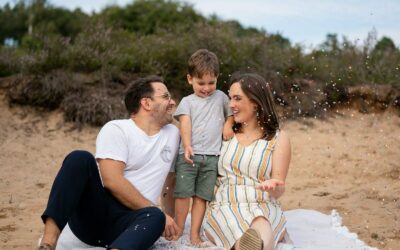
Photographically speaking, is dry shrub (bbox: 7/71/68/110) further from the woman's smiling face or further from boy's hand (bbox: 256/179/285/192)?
boy's hand (bbox: 256/179/285/192)

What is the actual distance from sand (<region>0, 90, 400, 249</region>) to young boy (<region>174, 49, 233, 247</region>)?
1.41 meters

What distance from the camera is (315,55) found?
965cm

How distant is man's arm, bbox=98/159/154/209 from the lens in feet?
11.9

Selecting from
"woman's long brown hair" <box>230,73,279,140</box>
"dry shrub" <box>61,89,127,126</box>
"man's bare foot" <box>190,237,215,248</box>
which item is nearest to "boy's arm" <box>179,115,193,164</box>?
"woman's long brown hair" <box>230,73,279,140</box>

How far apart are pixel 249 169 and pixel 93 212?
1.02 m

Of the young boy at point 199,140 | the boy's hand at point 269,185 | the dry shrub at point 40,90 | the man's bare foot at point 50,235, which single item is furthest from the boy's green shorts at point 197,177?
the dry shrub at point 40,90

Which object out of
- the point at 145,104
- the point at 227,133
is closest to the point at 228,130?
the point at 227,133

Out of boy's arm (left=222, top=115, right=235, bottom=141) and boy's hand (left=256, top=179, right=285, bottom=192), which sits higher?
boy's arm (left=222, top=115, right=235, bottom=141)

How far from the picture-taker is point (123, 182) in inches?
143

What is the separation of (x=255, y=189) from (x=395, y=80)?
564cm

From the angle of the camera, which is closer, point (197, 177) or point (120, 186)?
point (120, 186)

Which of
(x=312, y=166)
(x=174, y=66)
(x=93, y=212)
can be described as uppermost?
(x=174, y=66)

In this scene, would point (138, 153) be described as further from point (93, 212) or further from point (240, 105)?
point (240, 105)

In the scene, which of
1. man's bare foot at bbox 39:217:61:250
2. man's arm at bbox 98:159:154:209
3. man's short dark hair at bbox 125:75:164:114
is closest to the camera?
man's bare foot at bbox 39:217:61:250
